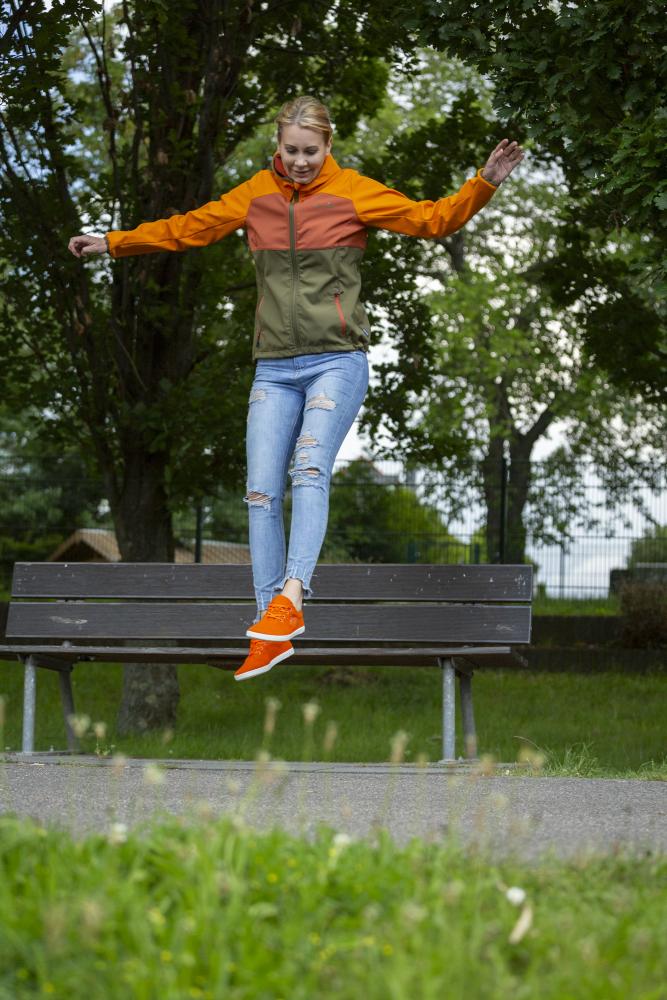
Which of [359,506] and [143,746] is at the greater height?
[359,506]

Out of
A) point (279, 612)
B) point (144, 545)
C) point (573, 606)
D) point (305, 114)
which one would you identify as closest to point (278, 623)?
point (279, 612)

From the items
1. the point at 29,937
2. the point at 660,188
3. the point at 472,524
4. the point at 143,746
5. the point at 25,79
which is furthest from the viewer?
the point at 472,524

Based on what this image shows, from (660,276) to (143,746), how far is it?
4611 millimetres

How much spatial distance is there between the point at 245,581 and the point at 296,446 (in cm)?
130

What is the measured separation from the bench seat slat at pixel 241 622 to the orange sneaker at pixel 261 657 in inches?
47.1

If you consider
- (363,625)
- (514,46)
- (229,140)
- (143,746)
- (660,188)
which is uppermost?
(229,140)

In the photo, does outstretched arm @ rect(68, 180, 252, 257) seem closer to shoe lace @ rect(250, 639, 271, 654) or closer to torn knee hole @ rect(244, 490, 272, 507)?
torn knee hole @ rect(244, 490, 272, 507)

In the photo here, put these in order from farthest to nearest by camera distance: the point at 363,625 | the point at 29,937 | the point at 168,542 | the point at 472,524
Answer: the point at 472,524 → the point at 168,542 → the point at 363,625 → the point at 29,937

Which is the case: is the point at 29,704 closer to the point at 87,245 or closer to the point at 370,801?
the point at 87,245

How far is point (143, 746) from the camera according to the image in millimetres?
8367

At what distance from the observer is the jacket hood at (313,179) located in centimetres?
500

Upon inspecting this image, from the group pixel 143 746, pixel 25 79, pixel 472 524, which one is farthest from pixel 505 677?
pixel 25 79

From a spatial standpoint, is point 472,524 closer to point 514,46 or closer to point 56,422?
point 56,422

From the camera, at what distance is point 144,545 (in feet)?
32.8
